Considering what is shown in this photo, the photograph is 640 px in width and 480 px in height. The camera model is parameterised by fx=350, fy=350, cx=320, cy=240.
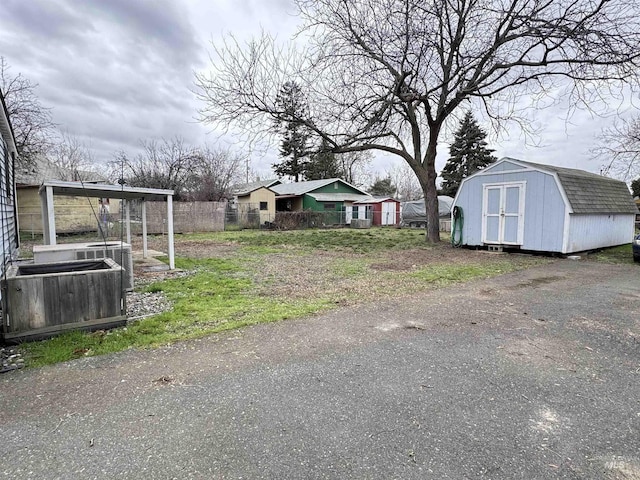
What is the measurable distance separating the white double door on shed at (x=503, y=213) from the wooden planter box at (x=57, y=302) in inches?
A: 417

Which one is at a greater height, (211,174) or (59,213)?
(211,174)

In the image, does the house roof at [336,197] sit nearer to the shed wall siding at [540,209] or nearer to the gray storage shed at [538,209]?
the gray storage shed at [538,209]

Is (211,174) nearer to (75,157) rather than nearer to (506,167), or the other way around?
(75,157)

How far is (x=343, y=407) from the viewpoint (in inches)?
95.3

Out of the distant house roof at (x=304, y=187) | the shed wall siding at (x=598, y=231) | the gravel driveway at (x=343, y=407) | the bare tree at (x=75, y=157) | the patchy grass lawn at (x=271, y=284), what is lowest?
the gravel driveway at (x=343, y=407)

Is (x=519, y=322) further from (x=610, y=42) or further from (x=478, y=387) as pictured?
(x=610, y=42)

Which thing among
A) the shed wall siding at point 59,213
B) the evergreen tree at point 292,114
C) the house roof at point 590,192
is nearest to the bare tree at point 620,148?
the house roof at point 590,192

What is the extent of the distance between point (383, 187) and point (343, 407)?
4754 centimetres

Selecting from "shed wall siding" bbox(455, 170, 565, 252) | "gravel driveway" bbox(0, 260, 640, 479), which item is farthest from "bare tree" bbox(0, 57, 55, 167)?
"shed wall siding" bbox(455, 170, 565, 252)

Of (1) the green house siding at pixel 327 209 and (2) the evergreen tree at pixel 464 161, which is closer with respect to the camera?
(1) the green house siding at pixel 327 209

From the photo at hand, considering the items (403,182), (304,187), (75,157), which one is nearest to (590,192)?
(304,187)

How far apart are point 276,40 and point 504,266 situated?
366 inches

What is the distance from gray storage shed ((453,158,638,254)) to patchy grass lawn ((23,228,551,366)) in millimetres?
776

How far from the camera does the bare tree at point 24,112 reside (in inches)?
570
